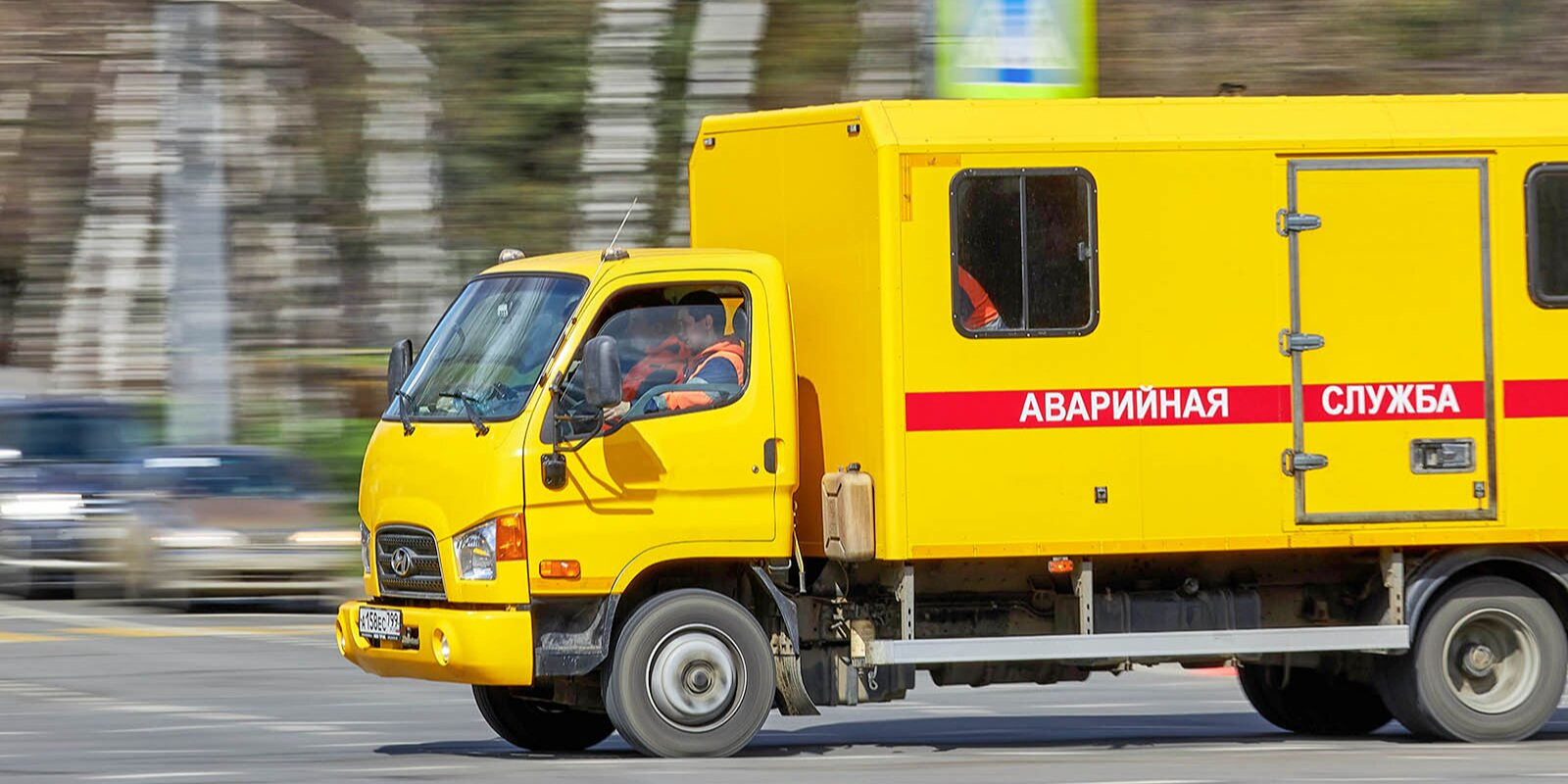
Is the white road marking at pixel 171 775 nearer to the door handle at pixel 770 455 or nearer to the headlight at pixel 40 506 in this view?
the door handle at pixel 770 455

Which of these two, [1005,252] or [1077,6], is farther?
[1077,6]

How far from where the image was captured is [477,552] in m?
11.5

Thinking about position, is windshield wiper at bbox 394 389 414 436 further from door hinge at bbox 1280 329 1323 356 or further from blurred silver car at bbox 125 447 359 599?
blurred silver car at bbox 125 447 359 599

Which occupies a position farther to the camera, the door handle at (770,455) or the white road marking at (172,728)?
the white road marking at (172,728)

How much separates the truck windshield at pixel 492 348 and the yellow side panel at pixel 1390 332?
344cm

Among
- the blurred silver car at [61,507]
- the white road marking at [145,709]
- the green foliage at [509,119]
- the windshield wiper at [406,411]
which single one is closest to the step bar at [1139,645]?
the windshield wiper at [406,411]

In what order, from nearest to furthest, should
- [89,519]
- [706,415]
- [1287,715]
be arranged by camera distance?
[706,415], [1287,715], [89,519]

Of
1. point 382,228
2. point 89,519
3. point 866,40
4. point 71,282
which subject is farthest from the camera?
point 71,282

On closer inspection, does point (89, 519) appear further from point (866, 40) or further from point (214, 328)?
point (866, 40)

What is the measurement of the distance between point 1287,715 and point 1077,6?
249 inches

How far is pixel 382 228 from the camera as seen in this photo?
2838 cm

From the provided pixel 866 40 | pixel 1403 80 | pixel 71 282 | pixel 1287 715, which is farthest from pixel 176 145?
pixel 1287 715

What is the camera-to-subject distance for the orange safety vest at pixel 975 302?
11.8 metres

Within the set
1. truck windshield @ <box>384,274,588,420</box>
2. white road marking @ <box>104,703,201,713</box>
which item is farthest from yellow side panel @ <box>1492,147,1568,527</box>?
white road marking @ <box>104,703,201,713</box>
